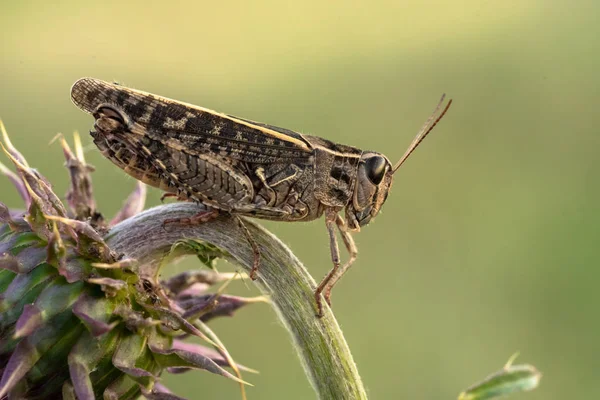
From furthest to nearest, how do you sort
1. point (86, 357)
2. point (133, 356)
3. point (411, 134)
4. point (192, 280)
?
1. point (411, 134)
2. point (192, 280)
3. point (133, 356)
4. point (86, 357)

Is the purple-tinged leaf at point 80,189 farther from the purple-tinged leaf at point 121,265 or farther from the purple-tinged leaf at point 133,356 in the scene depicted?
the purple-tinged leaf at point 133,356

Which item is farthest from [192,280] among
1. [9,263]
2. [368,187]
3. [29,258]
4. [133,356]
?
[368,187]

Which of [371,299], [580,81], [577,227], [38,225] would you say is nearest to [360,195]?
[38,225]

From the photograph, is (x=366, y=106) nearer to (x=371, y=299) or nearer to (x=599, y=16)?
(x=371, y=299)

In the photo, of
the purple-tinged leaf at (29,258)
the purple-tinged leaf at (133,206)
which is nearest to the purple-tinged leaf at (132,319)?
the purple-tinged leaf at (29,258)

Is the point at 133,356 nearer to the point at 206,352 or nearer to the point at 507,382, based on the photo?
Result: the point at 206,352

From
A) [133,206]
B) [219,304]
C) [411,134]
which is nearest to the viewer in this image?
[219,304]
